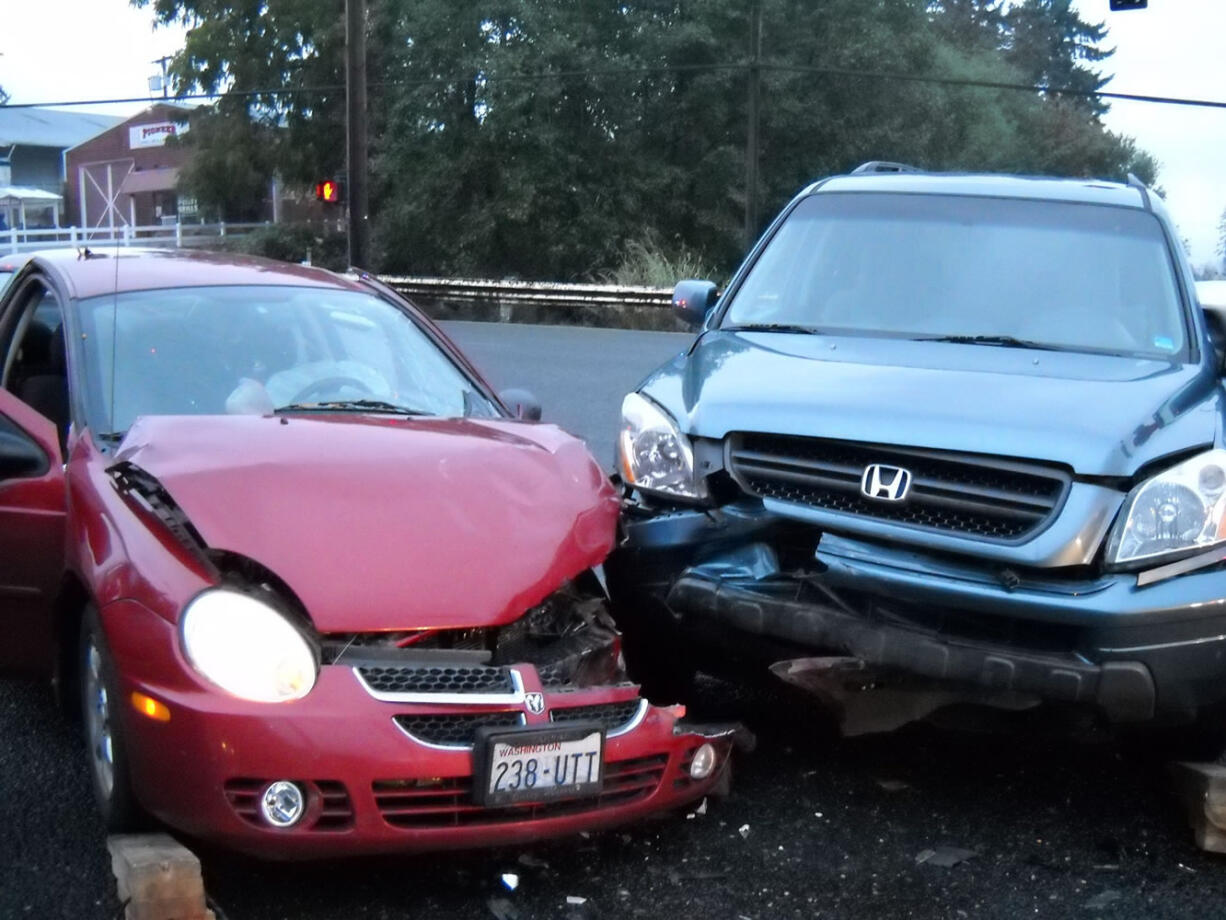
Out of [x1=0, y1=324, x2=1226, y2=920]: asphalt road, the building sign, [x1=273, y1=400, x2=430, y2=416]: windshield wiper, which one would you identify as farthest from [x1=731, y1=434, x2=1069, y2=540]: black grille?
the building sign

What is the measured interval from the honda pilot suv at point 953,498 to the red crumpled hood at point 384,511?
40 cm

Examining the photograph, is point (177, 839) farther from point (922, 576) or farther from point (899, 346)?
point (899, 346)

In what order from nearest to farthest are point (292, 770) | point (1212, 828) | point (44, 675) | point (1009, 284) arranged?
point (292, 770), point (1212, 828), point (44, 675), point (1009, 284)

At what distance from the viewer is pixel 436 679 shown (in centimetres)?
343

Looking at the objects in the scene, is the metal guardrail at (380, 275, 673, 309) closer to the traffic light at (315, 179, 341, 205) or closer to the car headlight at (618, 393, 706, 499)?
the traffic light at (315, 179, 341, 205)

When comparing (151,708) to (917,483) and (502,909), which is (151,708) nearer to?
(502,909)

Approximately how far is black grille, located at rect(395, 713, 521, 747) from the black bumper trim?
87 cm

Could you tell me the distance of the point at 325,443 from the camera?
13.0 feet

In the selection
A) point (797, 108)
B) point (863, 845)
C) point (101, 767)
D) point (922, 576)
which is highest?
point (797, 108)

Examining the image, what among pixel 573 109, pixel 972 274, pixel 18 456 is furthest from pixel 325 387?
pixel 573 109

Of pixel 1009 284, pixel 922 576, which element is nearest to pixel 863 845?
pixel 922 576

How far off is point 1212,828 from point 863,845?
909 mm

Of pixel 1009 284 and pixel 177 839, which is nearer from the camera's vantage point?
pixel 177 839

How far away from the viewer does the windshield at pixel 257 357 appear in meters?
4.47
